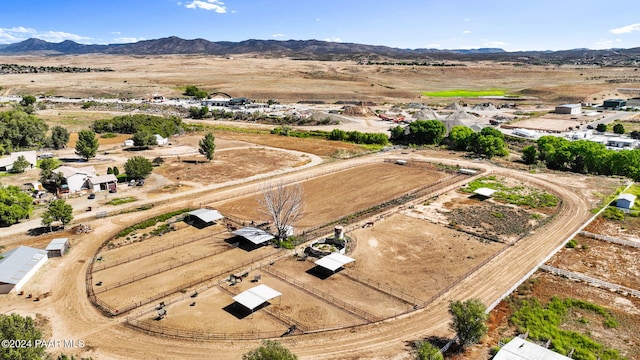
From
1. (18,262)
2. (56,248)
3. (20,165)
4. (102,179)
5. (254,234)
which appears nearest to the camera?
(18,262)

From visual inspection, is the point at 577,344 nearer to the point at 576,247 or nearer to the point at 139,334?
the point at 576,247

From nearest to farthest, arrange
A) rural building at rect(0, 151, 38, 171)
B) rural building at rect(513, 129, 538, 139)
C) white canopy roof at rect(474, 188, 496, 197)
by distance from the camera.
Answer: white canopy roof at rect(474, 188, 496, 197) < rural building at rect(0, 151, 38, 171) < rural building at rect(513, 129, 538, 139)

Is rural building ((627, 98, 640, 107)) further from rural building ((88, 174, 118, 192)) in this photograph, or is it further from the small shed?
rural building ((88, 174, 118, 192))

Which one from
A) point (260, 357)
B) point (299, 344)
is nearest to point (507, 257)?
point (299, 344)

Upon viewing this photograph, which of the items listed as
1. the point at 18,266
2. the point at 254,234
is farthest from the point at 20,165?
the point at 254,234

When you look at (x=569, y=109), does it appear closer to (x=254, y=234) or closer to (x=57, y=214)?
(x=254, y=234)

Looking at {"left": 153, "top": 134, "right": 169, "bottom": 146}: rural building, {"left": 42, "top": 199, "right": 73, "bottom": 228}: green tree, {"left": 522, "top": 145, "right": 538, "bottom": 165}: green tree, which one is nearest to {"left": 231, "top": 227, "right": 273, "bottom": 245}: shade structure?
{"left": 42, "top": 199, "right": 73, "bottom": 228}: green tree
